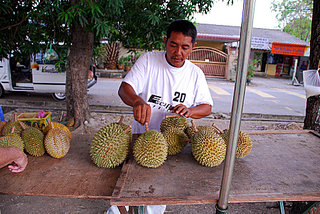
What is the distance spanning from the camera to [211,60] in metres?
14.7

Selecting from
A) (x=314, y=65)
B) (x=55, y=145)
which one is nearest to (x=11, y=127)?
(x=55, y=145)

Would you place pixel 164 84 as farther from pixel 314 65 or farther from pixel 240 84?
pixel 314 65

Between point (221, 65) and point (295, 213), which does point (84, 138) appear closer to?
point (295, 213)

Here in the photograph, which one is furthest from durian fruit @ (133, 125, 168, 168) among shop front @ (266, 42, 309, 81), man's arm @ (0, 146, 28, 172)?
shop front @ (266, 42, 309, 81)

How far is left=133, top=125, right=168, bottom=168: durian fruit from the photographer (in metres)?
1.33

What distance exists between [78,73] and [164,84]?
8.56ft

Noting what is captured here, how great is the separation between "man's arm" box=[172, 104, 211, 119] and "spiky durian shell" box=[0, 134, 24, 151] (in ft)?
3.39

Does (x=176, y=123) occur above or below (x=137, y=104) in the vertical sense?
below

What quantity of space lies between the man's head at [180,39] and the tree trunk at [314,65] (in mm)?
1777

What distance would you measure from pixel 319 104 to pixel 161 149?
219cm

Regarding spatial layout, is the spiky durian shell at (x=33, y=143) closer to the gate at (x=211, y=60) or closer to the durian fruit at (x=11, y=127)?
the durian fruit at (x=11, y=127)

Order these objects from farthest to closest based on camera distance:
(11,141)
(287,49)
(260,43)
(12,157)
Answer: (287,49) → (260,43) → (11,141) → (12,157)

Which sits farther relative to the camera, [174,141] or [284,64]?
[284,64]

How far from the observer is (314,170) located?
1.45 meters
